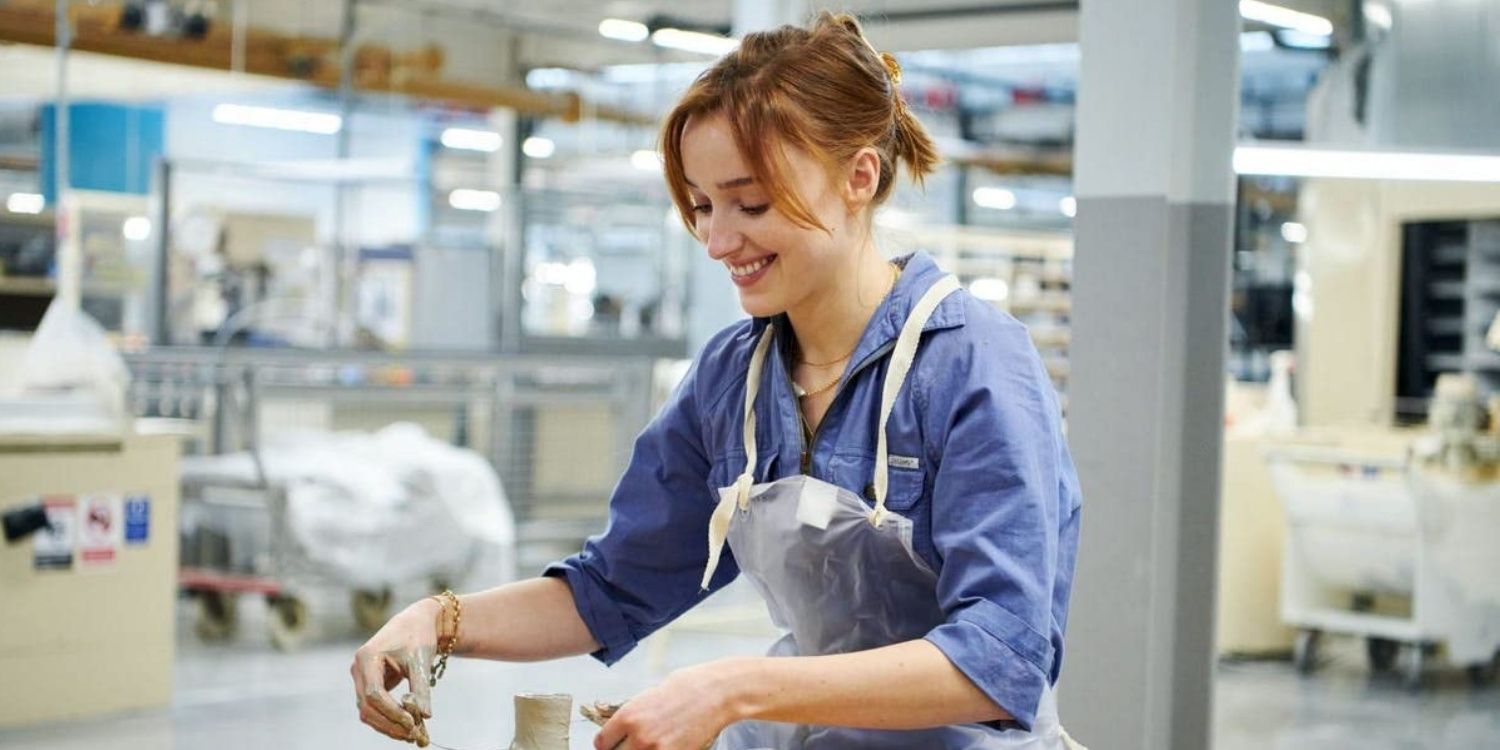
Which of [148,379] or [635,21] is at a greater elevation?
[635,21]

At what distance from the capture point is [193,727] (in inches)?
213

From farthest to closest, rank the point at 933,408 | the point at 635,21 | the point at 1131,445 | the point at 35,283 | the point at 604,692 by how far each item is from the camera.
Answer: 1. the point at 635,21
2. the point at 35,283
3. the point at 604,692
4. the point at 1131,445
5. the point at 933,408

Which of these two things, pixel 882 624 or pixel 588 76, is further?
pixel 588 76

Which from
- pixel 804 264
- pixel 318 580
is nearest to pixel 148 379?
pixel 318 580

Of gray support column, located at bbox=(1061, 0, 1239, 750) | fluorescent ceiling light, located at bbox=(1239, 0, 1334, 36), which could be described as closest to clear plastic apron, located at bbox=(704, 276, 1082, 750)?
gray support column, located at bbox=(1061, 0, 1239, 750)

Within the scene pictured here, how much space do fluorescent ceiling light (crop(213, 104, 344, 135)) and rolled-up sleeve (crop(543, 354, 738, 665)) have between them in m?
14.3

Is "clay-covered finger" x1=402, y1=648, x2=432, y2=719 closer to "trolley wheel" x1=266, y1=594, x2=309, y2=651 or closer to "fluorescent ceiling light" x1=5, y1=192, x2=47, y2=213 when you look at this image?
"trolley wheel" x1=266, y1=594, x2=309, y2=651

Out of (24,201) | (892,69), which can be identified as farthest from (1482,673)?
(24,201)

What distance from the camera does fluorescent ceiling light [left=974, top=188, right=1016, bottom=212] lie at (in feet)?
67.3

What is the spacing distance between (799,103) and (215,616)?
19.7 feet

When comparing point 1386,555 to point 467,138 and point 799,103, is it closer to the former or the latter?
point 799,103

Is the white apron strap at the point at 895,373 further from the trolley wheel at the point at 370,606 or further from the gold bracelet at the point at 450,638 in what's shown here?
the trolley wheel at the point at 370,606

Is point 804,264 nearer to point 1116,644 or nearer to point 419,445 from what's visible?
point 1116,644

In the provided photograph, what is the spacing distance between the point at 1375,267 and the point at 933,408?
506 cm
